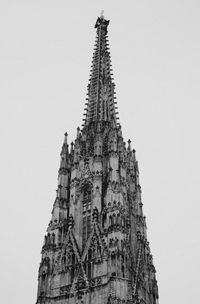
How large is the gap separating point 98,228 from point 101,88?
81.0 ft

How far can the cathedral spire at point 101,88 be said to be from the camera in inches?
2386

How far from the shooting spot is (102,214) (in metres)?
46.8

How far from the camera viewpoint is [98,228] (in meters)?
45.3

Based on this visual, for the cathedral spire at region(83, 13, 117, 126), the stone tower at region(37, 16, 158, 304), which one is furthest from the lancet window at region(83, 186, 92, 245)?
the cathedral spire at region(83, 13, 117, 126)

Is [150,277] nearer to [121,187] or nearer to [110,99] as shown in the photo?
[121,187]

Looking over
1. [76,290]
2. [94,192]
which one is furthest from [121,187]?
[76,290]

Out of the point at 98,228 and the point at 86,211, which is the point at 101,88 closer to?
the point at 86,211

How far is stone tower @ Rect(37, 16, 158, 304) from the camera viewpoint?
4103 cm

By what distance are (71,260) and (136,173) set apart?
679 inches

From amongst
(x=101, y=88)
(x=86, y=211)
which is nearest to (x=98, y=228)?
(x=86, y=211)

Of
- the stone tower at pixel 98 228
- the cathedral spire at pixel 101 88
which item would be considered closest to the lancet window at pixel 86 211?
the stone tower at pixel 98 228

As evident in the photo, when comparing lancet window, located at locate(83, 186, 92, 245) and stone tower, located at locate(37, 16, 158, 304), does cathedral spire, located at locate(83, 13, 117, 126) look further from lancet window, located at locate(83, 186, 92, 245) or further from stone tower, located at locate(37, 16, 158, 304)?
lancet window, located at locate(83, 186, 92, 245)

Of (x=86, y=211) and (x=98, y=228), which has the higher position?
(x=86, y=211)

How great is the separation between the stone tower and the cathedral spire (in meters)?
0.20
